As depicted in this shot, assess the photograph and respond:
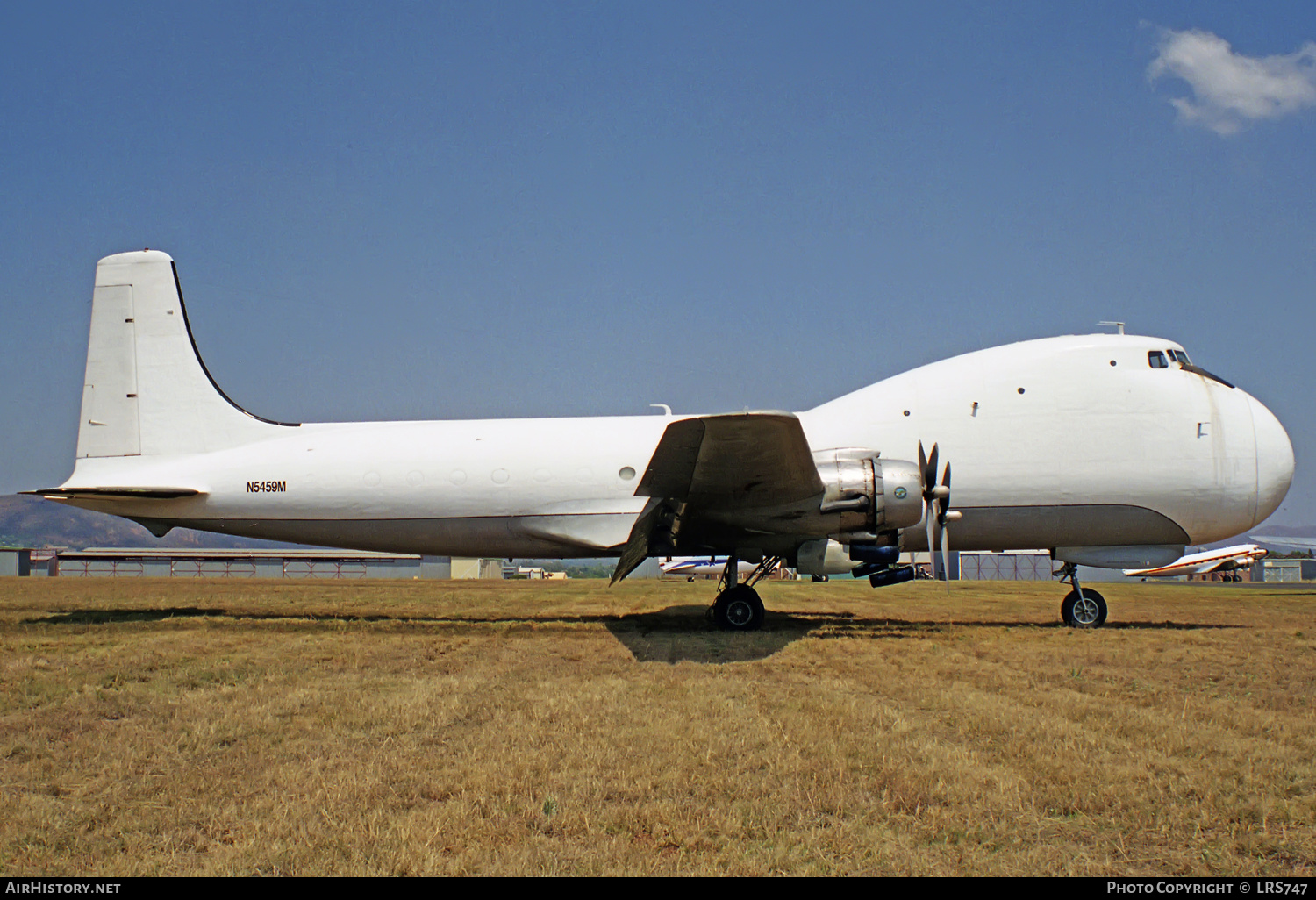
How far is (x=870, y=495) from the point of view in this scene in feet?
41.5

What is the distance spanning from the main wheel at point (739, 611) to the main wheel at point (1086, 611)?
5533 millimetres

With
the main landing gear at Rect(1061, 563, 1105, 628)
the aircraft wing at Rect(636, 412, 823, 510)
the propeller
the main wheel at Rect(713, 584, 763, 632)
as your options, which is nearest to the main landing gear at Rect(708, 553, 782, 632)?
the main wheel at Rect(713, 584, 763, 632)

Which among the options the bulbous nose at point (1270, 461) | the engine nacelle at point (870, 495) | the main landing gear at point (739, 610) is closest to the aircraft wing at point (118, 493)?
the main landing gear at point (739, 610)

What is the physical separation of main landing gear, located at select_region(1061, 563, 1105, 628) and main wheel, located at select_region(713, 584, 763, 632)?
5444 millimetres

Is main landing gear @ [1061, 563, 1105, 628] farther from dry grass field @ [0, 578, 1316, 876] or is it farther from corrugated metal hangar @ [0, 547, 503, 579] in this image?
corrugated metal hangar @ [0, 547, 503, 579]

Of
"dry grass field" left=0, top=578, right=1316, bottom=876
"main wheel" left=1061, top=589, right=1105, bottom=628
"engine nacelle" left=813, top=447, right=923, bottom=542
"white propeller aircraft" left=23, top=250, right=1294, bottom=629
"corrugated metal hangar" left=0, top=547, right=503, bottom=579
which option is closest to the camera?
"dry grass field" left=0, top=578, right=1316, bottom=876

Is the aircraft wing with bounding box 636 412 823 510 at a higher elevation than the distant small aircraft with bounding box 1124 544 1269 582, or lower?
higher

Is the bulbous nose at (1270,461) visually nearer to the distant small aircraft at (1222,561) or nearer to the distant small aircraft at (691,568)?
the distant small aircraft at (691,568)

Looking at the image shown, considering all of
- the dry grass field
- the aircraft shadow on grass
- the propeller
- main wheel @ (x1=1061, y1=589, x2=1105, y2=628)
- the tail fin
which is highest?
the tail fin

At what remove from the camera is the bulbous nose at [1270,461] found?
47.3 feet

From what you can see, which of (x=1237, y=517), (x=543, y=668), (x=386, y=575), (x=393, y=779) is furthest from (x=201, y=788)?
(x=386, y=575)

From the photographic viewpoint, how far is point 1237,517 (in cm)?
1441

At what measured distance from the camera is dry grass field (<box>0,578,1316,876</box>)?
3.96 metres

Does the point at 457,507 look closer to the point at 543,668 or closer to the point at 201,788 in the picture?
the point at 543,668
